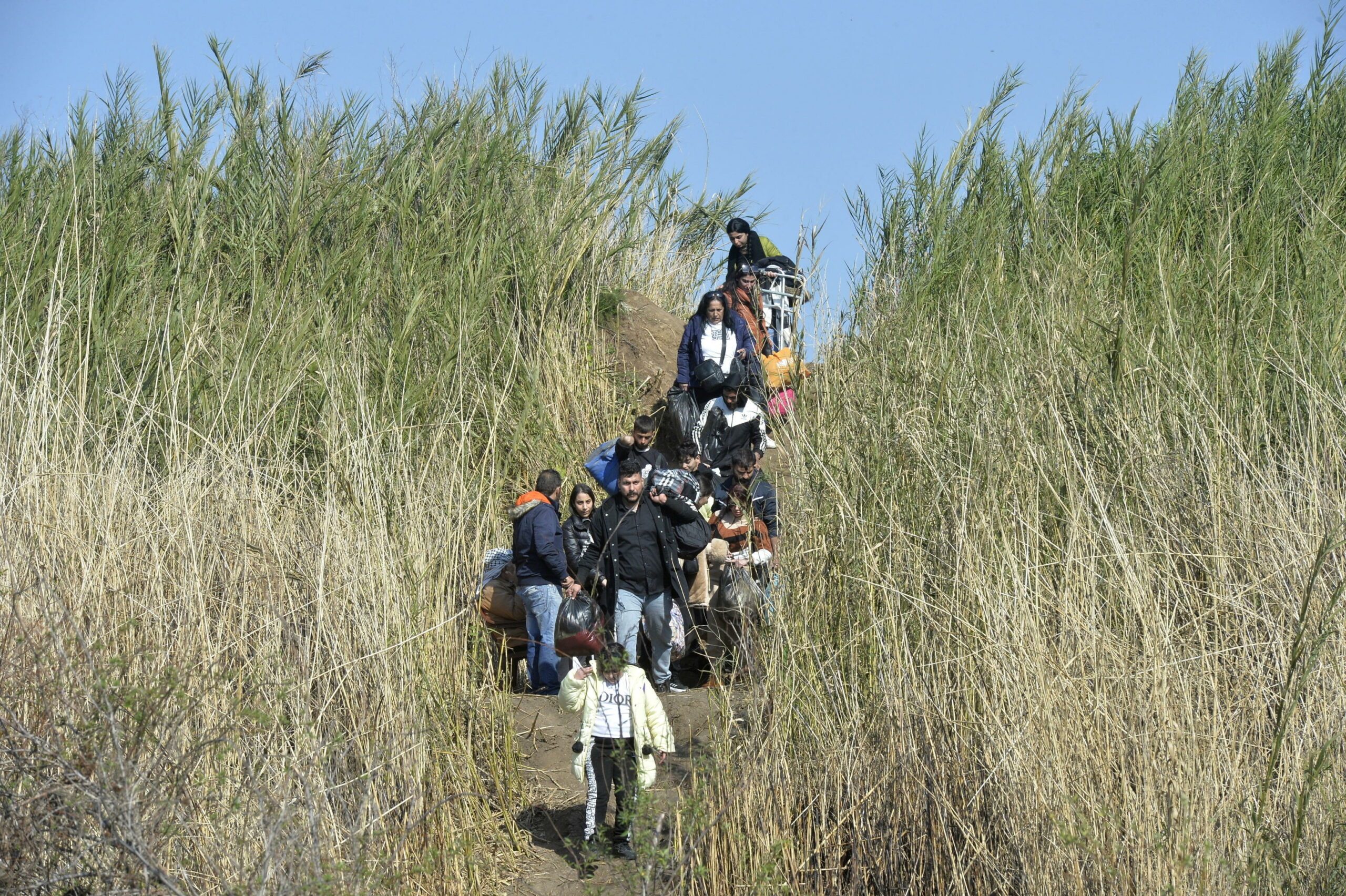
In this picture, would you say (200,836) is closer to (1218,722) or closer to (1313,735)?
(1218,722)

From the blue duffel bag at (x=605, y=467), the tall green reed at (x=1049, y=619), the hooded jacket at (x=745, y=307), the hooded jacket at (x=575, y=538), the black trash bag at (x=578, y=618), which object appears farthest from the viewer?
the hooded jacket at (x=745, y=307)

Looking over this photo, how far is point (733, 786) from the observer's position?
5.05m

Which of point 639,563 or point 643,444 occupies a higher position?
point 643,444

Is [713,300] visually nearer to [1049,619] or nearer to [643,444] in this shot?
[643,444]

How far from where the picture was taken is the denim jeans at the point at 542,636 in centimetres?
730

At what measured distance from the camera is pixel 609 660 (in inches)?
220

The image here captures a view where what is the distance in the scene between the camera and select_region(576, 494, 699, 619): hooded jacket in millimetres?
7082

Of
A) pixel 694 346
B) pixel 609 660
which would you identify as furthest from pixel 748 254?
pixel 609 660

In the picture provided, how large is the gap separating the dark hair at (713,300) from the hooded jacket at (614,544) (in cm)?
254

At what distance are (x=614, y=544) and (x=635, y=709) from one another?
62.5 inches

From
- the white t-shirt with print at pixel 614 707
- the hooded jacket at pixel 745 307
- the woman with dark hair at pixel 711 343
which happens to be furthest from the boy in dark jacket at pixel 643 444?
the white t-shirt with print at pixel 614 707

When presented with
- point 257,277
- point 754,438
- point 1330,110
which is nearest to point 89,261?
point 257,277

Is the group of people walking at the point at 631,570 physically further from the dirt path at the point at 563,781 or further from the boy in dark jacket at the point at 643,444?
the dirt path at the point at 563,781

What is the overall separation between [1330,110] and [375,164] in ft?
28.6
